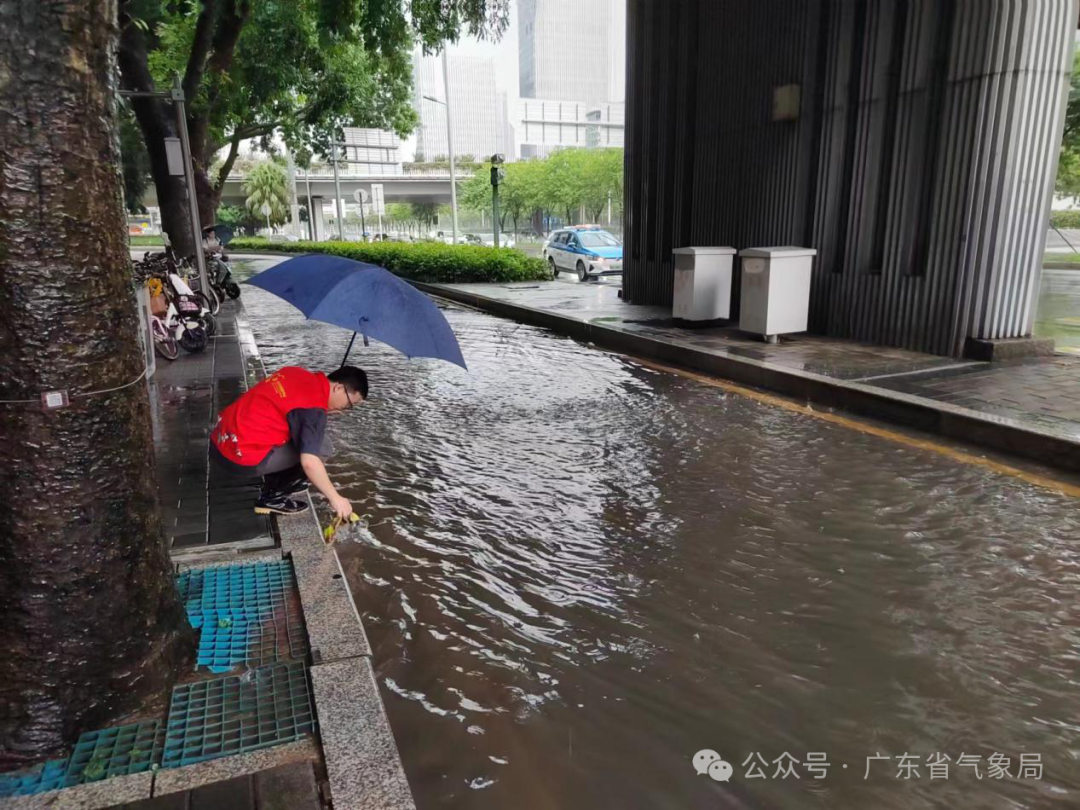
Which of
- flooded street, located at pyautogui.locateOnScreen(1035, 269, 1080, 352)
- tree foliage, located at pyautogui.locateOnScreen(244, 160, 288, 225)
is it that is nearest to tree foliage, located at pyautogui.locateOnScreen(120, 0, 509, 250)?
flooded street, located at pyautogui.locateOnScreen(1035, 269, 1080, 352)

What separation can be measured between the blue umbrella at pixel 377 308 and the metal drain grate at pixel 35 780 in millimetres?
1936

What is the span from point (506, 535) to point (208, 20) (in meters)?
13.1

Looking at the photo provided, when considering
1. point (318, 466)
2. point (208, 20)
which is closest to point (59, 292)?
point (318, 466)

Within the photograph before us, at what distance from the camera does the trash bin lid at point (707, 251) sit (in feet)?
35.2

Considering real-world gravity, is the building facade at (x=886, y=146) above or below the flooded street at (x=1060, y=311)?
above

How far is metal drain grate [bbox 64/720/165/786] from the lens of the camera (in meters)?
2.27

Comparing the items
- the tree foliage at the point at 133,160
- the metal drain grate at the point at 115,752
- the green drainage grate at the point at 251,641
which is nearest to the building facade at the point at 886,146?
the green drainage grate at the point at 251,641

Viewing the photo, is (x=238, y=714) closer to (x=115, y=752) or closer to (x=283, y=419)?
(x=115, y=752)

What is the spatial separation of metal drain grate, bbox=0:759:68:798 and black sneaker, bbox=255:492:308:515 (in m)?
2.00

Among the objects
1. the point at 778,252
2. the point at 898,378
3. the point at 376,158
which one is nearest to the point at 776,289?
the point at 778,252

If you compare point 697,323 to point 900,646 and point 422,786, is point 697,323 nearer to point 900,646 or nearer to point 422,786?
point 900,646

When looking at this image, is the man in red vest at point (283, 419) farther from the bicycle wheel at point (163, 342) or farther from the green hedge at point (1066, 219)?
the green hedge at point (1066, 219)

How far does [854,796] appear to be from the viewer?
244 cm

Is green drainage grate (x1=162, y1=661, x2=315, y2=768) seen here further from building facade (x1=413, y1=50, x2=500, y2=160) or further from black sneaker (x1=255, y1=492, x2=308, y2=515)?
building facade (x1=413, y1=50, x2=500, y2=160)
